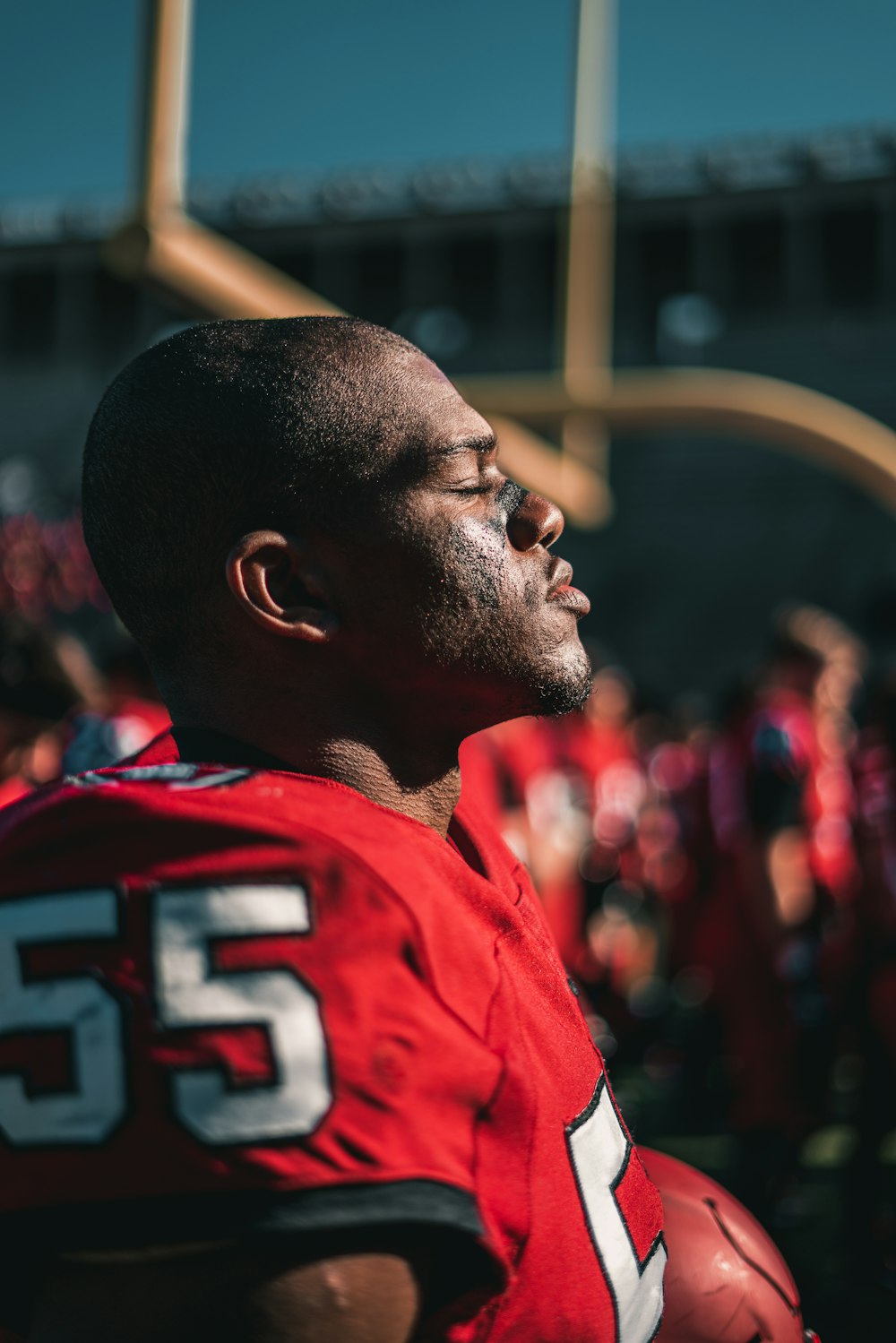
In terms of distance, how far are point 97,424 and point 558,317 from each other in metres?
21.1

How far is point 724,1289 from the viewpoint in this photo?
134cm

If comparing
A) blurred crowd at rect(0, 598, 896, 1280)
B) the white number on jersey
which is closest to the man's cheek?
the white number on jersey

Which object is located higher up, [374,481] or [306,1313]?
[374,481]

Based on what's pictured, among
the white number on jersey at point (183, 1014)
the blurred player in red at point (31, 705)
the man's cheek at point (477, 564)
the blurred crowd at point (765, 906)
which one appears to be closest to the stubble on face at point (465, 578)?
the man's cheek at point (477, 564)

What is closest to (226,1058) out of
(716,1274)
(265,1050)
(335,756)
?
(265,1050)

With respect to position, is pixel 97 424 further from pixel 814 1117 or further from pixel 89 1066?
pixel 814 1117

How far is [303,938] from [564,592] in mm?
482

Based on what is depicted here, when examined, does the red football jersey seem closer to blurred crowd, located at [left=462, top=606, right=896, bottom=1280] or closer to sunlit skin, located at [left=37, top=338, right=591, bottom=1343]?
sunlit skin, located at [left=37, top=338, right=591, bottom=1343]

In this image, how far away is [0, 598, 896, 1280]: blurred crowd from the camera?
3.37 meters

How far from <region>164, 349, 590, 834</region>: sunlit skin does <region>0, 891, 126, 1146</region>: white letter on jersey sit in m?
0.27

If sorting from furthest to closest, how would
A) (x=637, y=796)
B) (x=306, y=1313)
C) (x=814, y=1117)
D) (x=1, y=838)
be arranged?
(x=637, y=796) < (x=814, y=1117) < (x=1, y=838) < (x=306, y=1313)

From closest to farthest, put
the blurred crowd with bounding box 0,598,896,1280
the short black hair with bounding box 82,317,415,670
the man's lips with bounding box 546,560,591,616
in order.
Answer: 1. the short black hair with bounding box 82,317,415,670
2. the man's lips with bounding box 546,560,591,616
3. the blurred crowd with bounding box 0,598,896,1280

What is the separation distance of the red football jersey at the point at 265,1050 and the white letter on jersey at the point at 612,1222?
0.06 ft

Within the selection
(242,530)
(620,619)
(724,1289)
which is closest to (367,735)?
(242,530)
